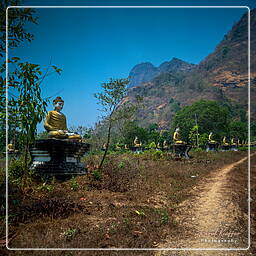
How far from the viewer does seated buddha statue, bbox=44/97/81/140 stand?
290 inches

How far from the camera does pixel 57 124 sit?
764 centimetres

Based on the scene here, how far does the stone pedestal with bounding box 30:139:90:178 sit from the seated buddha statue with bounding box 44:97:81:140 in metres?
0.31

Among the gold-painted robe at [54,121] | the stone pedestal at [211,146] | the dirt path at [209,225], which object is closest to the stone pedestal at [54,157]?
the gold-painted robe at [54,121]

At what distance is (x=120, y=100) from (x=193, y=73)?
52918 millimetres

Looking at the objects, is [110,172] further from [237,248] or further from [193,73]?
[193,73]

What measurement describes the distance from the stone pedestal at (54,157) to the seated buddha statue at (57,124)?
1.03 ft

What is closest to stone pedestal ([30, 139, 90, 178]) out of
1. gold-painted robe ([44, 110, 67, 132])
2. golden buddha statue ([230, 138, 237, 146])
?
gold-painted robe ([44, 110, 67, 132])

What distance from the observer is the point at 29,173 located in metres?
6.11

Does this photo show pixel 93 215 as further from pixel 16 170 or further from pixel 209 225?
pixel 16 170

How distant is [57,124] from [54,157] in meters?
1.24

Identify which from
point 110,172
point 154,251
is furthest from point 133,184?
point 154,251

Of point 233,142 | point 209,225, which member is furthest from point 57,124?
point 233,142

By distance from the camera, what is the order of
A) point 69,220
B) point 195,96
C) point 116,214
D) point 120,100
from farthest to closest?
1. point 195,96
2. point 120,100
3. point 116,214
4. point 69,220

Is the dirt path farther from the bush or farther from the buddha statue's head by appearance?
the buddha statue's head
